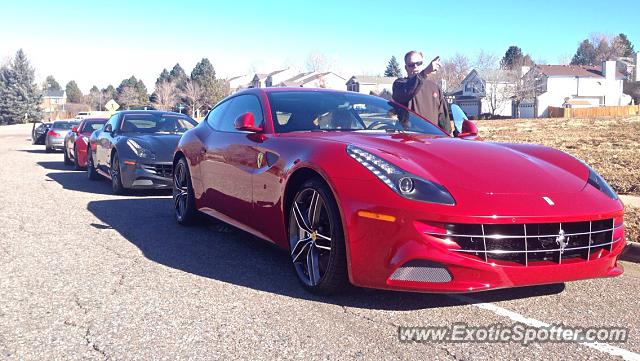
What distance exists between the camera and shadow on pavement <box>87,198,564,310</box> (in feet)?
13.2

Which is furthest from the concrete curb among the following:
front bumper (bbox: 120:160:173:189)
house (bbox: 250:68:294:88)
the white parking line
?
house (bbox: 250:68:294:88)

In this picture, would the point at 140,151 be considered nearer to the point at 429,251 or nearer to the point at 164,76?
the point at 429,251

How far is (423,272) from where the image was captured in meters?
3.41

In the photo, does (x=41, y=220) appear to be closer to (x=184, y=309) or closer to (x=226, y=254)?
(x=226, y=254)

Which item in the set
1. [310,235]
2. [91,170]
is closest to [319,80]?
[91,170]

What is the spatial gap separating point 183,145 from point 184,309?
3.09 metres

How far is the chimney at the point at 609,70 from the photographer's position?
3201 inches

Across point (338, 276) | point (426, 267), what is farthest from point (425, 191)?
point (338, 276)

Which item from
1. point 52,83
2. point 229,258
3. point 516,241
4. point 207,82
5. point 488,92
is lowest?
point 488,92

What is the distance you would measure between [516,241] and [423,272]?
53 centimetres

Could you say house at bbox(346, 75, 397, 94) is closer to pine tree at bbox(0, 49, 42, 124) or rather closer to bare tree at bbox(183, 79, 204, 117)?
bare tree at bbox(183, 79, 204, 117)

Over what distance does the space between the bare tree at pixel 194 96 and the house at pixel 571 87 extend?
46.6 meters

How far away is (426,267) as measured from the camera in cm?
339

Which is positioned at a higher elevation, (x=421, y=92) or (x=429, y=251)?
(x=421, y=92)
